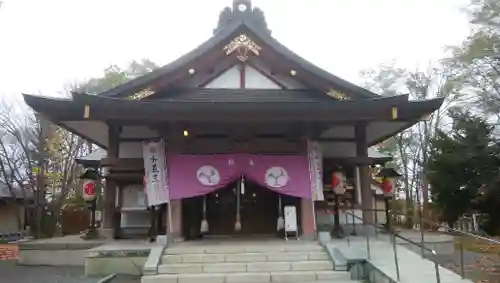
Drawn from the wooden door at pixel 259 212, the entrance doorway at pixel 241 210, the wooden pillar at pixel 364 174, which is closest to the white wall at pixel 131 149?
the entrance doorway at pixel 241 210

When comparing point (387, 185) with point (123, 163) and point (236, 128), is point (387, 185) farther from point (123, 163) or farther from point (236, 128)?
point (123, 163)

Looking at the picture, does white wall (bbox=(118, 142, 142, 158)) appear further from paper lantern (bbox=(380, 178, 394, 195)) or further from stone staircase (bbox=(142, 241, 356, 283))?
paper lantern (bbox=(380, 178, 394, 195))

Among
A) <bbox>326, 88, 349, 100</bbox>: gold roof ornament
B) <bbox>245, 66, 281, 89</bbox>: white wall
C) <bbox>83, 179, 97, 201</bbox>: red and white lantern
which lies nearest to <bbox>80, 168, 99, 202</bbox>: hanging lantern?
<bbox>83, 179, 97, 201</bbox>: red and white lantern

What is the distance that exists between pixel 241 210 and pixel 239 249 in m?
2.88

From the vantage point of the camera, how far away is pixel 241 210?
11.4m

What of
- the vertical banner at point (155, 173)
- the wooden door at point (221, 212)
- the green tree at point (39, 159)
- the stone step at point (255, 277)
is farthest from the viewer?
the green tree at point (39, 159)

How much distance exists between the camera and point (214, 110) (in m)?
9.58

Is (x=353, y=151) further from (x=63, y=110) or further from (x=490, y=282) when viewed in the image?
(x=63, y=110)

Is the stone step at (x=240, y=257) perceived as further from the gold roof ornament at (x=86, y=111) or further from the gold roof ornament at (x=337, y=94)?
the gold roof ornament at (x=337, y=94)

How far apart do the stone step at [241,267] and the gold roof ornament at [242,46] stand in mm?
5271

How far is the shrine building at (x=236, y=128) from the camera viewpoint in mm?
9672

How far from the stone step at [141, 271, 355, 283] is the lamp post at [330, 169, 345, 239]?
281 centimetres

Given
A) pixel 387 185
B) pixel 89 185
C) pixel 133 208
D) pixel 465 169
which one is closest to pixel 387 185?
pixel 387 185

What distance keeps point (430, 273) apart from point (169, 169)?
5.62 metres
